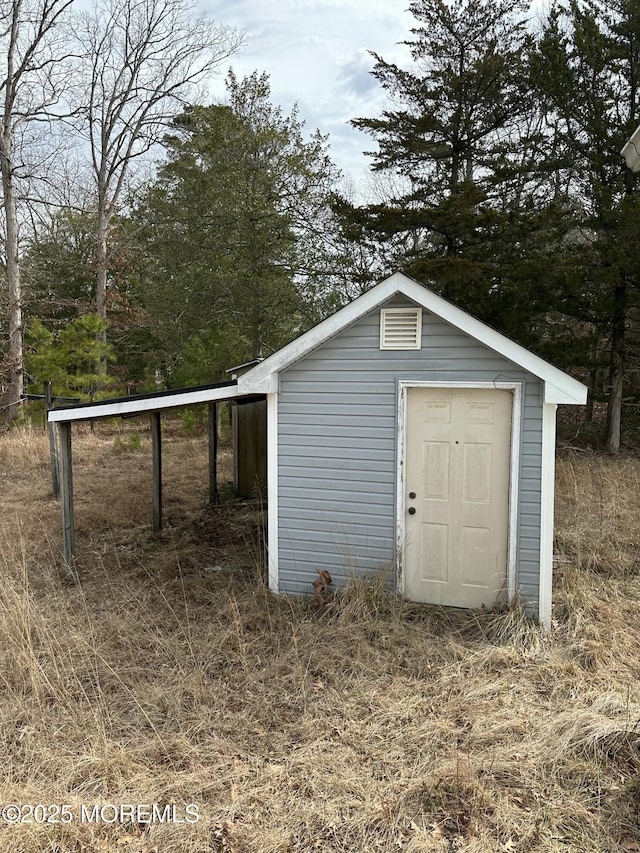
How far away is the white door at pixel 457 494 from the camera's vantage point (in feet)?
16.7

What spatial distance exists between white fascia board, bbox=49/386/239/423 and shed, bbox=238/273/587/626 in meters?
0.24

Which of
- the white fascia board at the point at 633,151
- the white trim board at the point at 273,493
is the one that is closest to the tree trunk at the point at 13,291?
the white trim board at the point at 273,493

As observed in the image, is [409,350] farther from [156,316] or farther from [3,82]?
[3,82]

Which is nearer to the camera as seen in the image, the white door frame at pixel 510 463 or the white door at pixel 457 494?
the white door frame at pixel 510 463

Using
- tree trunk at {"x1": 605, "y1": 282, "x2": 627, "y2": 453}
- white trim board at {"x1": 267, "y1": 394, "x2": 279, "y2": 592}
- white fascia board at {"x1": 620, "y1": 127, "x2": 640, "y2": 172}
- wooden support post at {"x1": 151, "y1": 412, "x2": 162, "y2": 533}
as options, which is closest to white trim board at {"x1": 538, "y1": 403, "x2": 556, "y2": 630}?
white fascia board at {"x1": 620, "y1": 127, "x2": 640, "y2": 172}

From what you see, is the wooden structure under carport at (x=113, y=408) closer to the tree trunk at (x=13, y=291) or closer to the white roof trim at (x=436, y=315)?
the white roof trim at (x=436, y=315)

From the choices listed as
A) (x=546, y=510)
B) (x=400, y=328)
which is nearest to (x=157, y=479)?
(x=400, y=328)

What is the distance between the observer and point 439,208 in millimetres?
12305

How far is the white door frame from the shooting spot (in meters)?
4.94

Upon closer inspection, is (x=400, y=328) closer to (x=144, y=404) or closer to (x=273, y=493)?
Result: (x=273, y=493)

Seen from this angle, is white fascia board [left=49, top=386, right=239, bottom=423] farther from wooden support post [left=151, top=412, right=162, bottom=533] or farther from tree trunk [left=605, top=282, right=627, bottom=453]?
tree trunk [left=605, top=282, right=627, bottom=453]

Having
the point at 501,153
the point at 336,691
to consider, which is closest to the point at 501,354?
the point at 336,691

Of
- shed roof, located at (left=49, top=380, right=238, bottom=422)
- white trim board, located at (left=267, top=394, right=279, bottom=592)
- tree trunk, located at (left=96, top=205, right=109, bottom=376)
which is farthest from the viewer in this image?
tree trunk, located at (left=96, top=205, right=109, bottom=376)

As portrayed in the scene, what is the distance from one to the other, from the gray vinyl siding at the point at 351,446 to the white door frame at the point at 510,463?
0.05m
